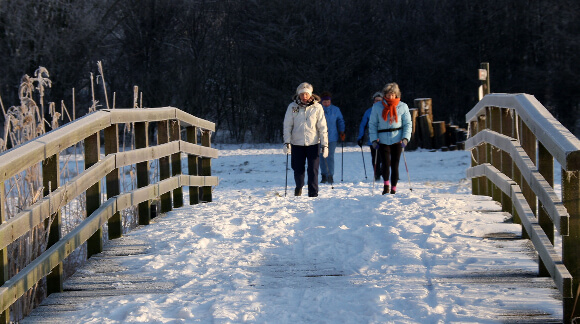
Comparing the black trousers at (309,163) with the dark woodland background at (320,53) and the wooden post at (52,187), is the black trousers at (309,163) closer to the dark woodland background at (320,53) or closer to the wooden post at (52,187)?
the wooden post at (52,187)

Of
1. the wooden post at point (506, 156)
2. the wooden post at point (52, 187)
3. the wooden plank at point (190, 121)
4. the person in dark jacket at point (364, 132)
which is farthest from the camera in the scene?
the person in dark jacket at point (364, 132)

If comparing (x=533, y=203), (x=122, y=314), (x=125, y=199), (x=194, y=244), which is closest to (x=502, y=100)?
(x=533, y=203)

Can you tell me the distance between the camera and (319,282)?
5.25 m

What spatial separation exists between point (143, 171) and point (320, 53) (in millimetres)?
21004

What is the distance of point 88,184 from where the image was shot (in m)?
5.72

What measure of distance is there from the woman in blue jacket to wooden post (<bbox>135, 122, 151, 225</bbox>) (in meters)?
3.90

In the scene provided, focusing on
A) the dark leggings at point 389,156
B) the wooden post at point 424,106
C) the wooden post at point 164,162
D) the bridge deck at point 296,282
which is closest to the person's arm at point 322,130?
the dark leggings at point 389,156

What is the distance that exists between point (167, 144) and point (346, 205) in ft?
6.27

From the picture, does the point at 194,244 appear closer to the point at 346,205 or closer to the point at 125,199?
the point at 125,199

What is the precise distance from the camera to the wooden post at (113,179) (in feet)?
21.5

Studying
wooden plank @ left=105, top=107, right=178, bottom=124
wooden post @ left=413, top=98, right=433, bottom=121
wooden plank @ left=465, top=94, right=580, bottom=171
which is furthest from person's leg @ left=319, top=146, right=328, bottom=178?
wooden plank @ left=465, top=94, right=580, bottom=171

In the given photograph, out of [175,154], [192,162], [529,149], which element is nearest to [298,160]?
[192,162]

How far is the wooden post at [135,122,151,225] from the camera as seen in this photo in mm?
7363

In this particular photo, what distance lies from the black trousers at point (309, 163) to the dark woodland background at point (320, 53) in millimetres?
16295
